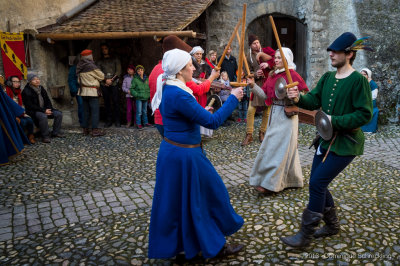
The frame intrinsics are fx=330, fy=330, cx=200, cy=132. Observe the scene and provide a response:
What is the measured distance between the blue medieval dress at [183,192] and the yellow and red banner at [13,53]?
6826mm

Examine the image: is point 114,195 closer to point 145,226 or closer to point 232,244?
point 145,226

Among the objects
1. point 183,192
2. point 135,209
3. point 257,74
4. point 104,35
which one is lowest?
point 135,209

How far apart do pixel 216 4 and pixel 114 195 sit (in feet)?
26.4

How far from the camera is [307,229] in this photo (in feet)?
9.38

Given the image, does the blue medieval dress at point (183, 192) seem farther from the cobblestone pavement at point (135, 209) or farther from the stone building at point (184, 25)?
the stone building at point (184, 25)

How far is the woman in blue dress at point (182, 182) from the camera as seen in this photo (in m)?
A: 2.55

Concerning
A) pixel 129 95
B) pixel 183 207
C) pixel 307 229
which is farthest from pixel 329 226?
pixel 129 95

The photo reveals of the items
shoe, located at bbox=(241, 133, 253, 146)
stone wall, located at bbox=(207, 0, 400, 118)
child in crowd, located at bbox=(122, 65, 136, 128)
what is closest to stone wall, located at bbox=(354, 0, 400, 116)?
stone wall, located at bbox=(207, 0, 400, 118)

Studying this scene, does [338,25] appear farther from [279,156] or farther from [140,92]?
[279,156]

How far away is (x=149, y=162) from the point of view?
5.88 metres

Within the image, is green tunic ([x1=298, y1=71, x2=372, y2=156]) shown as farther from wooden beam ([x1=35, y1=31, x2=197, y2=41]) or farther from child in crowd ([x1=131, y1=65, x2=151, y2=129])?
child in crowd ([x1=131, y1=65, x2=151, y2=129])

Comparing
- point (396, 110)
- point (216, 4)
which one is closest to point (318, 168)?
point (396, 110)

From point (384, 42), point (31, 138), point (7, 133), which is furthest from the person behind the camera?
point (384, 42)

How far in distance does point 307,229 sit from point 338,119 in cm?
99
